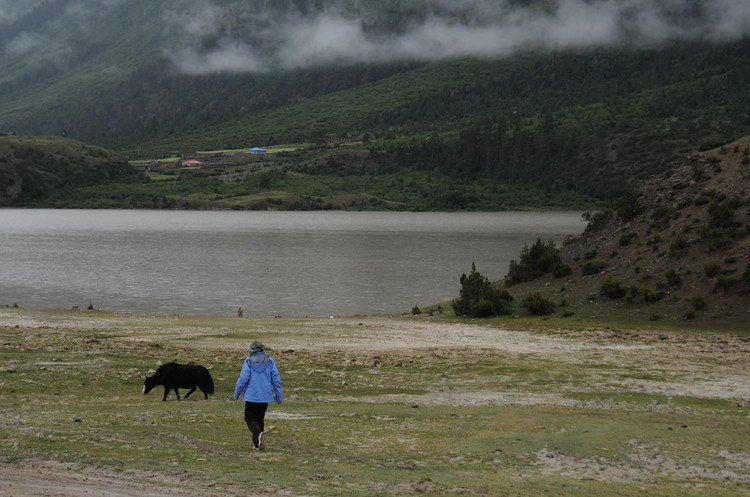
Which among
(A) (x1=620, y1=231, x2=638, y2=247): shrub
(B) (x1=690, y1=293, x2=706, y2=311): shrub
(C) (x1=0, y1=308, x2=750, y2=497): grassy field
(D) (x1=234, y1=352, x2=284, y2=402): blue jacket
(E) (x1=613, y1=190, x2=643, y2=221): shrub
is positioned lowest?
(C) (x1=0, y1=308, x2=750, y2=497): grassy field

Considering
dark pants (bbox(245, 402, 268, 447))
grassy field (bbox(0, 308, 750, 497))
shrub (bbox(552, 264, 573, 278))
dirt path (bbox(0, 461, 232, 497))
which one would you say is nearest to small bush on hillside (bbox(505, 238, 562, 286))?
shrub (bbox(552, 264, 573, 278))

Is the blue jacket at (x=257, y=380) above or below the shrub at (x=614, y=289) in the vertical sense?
below

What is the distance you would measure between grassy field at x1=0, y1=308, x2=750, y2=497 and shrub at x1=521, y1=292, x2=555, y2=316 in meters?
8.69

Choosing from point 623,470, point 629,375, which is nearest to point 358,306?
point 629,375

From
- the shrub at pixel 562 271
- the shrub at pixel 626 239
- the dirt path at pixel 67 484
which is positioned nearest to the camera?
the dirt path at pixel 67 484

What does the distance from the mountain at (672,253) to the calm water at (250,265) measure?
11553 mm

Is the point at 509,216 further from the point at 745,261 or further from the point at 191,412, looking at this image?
the point at 191,412

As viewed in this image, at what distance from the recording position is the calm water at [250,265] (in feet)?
164

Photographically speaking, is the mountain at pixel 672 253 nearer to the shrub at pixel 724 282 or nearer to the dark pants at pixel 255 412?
the shrub at pixel 724 282

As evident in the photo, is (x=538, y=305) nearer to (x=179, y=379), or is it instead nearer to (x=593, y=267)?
(x=593, y=267)

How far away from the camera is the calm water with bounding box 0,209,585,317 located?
50.0m

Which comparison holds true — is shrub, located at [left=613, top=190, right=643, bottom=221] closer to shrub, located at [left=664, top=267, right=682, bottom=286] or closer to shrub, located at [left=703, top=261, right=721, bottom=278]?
shrub, located at [left=664, top=267, right=682, bottom=286]

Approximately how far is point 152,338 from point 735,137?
3695 centimetres

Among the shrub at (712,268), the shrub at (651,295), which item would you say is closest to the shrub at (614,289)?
the shrub at (651,295)
